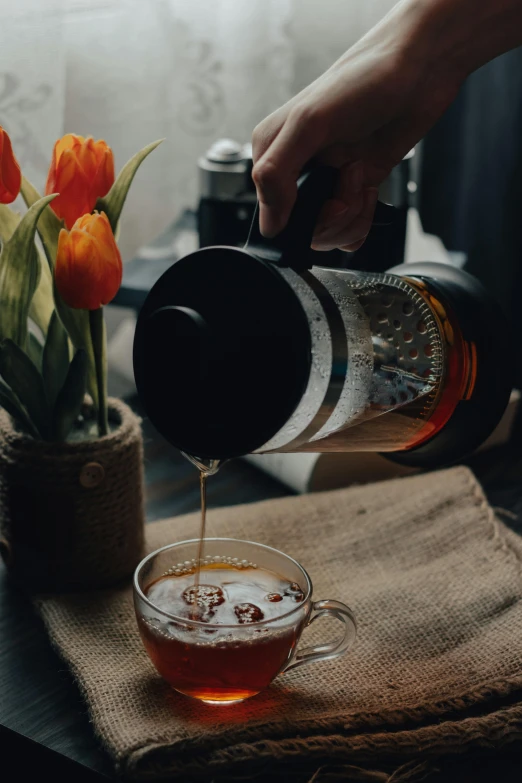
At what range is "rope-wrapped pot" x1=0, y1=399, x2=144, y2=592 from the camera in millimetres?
797

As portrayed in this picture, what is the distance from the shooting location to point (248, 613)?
2.28ft

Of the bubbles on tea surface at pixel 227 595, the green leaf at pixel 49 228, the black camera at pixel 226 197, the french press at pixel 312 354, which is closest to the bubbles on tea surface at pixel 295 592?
the bubbles on tea surface at pixel 227 595

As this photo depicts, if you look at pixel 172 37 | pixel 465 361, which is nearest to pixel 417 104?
pixel 465 361

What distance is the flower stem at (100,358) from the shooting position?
2.62 ft

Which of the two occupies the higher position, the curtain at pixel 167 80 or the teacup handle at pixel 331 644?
the curtain at pixel 167 80

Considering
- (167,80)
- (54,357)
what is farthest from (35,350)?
(167,80)

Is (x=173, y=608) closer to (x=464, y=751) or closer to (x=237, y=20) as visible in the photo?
(x=464, y=751)

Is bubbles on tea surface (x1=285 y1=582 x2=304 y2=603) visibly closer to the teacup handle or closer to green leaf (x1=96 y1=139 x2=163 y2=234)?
the teacup handle

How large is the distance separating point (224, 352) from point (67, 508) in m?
0.35

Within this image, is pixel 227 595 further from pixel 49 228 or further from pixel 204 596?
pixel 49 228

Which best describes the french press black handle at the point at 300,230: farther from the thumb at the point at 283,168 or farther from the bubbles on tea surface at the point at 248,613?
the bubbles on tea surface at the point at 248,613

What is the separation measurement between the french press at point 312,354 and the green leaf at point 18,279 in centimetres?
23

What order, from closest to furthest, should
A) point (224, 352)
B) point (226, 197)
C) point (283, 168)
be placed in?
point (224, 352) → point (283, 168) → point (226, 197)

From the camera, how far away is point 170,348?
0.53 metres
